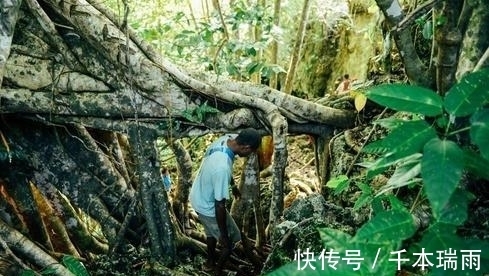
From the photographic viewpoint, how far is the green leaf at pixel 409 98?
1.65 metres

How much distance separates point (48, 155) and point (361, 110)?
326 cm

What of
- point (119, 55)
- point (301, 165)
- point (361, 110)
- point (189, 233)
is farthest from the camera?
point (301, 165)

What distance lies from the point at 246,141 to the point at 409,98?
2740 millimetres

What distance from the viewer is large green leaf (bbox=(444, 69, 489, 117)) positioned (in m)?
1.60

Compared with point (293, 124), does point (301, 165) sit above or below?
below

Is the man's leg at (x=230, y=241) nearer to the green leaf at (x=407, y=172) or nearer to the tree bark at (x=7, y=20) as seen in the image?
the tree bark at (x=7, y=20)

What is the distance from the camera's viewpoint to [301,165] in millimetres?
7914

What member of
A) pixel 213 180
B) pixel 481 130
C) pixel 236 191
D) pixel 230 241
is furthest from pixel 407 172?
pixel 236 191

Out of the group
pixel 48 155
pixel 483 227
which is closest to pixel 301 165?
pixel 48 155

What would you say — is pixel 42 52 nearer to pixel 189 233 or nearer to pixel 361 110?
pixel 189 233

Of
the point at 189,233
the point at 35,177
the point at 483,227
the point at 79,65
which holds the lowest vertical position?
the point at 189,233

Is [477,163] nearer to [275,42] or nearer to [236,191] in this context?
[236,191]

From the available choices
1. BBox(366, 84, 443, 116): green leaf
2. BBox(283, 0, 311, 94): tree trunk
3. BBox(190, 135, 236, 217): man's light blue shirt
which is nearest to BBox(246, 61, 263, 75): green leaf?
BBox(190, 135, 236, 217): man's light blue shirt

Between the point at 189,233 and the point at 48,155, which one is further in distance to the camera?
the point at 189,233
